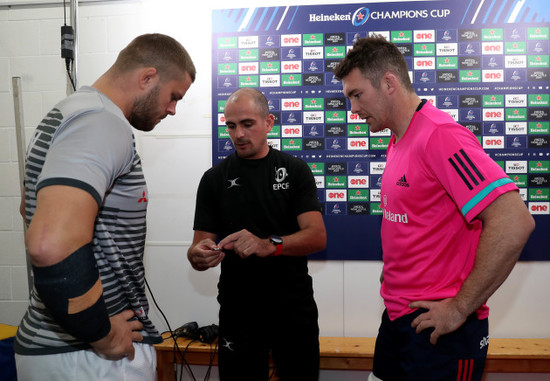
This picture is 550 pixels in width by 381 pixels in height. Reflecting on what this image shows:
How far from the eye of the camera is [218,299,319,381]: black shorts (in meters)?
1.87

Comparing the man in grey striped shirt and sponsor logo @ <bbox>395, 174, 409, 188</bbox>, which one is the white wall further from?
the man in grey striped shirt

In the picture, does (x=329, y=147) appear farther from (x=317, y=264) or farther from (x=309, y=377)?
(x=309, y=377)

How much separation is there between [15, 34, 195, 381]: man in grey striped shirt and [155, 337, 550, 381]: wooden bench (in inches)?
60.9

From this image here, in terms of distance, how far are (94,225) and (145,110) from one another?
0.36 meters

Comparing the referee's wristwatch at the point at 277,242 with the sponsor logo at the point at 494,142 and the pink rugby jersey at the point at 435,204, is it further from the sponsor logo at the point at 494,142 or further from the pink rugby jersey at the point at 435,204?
the sponsor logo at the point at 494,142

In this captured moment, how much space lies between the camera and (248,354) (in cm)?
189

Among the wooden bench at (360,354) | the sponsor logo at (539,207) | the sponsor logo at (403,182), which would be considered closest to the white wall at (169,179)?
the wooden bench at (360,354)

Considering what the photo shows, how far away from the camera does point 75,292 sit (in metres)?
0.81

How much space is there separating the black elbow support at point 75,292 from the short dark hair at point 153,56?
0.55 m

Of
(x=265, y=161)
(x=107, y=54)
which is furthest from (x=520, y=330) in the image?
(x=107, y=54)

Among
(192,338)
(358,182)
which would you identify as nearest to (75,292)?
(192,338)

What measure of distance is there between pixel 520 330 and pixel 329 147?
1649mm

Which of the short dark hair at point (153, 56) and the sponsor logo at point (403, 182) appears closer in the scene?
the short dark hair at point (153, 56)

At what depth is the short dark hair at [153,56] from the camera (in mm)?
1125
